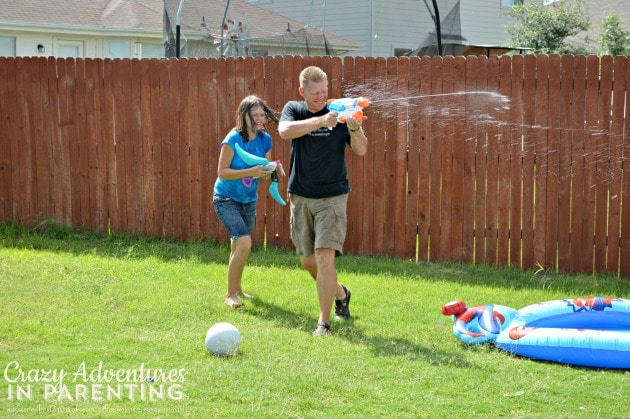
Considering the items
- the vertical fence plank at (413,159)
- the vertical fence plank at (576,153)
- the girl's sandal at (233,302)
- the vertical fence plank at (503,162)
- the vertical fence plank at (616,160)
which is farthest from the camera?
the vertical fence plank at (413,159)

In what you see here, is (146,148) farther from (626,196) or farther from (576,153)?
(626,196)

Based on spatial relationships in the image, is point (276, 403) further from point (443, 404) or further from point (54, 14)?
point (54, 14)

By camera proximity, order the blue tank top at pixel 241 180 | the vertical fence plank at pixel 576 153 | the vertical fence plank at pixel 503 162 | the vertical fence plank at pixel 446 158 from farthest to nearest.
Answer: the vertical fence plank at pixel 446 158 → the vertical fence plank at pixel 503 162 → the vertical fence plank at pixel 576 153 → the blue tank top at pixel 241 180

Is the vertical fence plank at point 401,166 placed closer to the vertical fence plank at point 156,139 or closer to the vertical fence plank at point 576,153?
the vertical fence plank at point 576,153

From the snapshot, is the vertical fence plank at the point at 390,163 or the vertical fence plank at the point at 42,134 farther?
the vertical fence plank at the point at 42,134

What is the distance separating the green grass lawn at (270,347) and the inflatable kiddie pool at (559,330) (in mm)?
94

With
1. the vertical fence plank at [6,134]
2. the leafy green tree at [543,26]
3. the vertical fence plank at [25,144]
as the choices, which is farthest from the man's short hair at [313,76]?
the leafy green tree at [543,26]

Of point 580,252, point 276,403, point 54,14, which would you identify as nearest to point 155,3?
point 54,14

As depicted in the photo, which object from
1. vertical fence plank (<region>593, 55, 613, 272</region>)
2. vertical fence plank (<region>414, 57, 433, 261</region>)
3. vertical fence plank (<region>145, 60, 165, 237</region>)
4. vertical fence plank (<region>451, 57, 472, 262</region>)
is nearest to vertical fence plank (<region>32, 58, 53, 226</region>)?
vertical fence plank (<region>145, 60, 165, 237</region>)

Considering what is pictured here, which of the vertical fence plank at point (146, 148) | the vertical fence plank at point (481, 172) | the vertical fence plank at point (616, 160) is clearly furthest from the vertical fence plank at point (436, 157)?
the vertical fence plank at point (146, 148)

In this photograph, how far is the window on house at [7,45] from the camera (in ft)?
72.6

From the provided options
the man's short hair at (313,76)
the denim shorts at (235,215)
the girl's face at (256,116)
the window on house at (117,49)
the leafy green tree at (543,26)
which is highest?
the leafy green tree at (543,26)

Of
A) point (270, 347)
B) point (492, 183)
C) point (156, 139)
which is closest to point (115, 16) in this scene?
point (156, 139)

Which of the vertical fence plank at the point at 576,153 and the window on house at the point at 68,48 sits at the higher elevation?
the window on house at the point at 68,48
